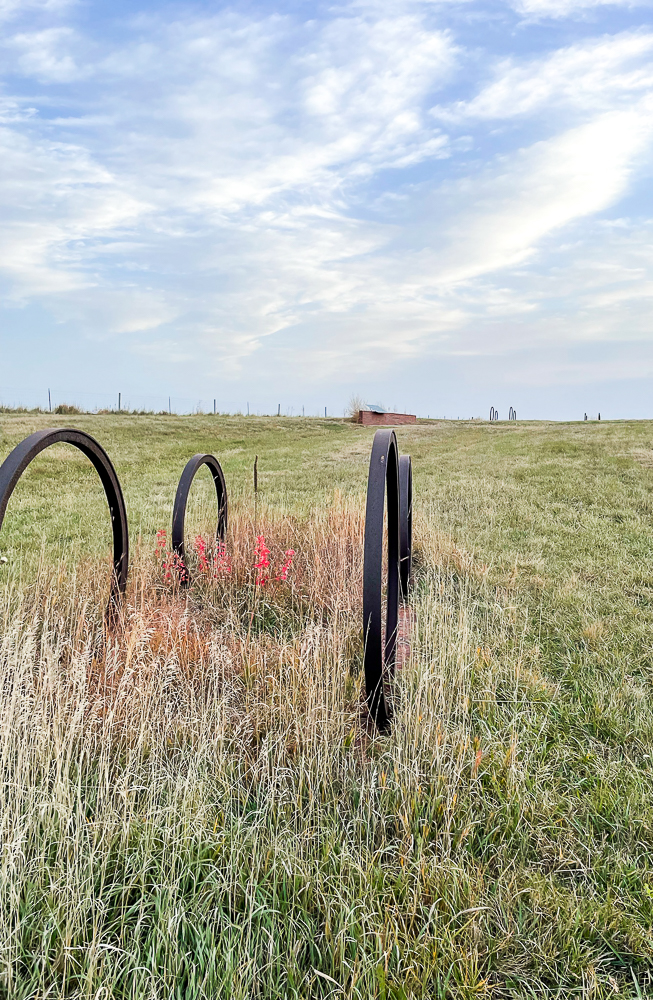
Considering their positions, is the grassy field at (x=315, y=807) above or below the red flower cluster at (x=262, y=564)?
below

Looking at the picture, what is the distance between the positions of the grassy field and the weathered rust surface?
1172 inches

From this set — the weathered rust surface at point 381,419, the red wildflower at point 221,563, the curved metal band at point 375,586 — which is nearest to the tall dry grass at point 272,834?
the curved metal band at point 375,586

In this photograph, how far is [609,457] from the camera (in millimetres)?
14477

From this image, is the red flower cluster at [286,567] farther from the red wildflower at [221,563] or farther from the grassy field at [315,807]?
the red wildflower at [221,563]

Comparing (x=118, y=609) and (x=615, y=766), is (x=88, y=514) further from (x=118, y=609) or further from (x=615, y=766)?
(x=615, y=766)

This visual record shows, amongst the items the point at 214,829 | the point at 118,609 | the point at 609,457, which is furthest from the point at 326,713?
the point at 609,457

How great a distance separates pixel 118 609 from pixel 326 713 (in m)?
1.73

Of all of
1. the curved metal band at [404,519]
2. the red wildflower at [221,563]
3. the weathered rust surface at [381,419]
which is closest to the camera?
the curved metal band at [404,519]

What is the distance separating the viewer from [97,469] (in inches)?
146

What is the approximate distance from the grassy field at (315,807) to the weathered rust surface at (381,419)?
29762 mm

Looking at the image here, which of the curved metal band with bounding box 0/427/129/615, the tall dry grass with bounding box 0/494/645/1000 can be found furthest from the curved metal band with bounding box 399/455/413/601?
the curved metal band with bounding box 0/427/129/615

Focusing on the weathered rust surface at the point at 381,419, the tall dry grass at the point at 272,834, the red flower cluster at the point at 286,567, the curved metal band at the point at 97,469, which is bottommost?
the tall dry grass at the point at 272,834

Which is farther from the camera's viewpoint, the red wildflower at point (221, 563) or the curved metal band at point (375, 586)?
the red wildflower at point (221, 563)

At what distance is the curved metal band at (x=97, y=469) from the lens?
270 centimetres
